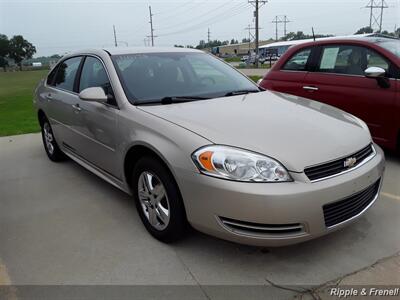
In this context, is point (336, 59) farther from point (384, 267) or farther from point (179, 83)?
point (384, 267)

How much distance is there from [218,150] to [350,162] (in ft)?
3.13

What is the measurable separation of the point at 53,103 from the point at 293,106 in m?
3.05

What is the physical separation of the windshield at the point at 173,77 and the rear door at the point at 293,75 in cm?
168

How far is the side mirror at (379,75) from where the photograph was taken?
451 centimetres

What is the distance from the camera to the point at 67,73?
4.75 m

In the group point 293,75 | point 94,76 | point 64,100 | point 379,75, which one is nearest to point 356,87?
point 379,75

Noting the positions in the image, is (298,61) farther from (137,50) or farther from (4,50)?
(4,50)

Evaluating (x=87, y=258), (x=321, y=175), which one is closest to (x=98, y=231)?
(x=87, y=258)

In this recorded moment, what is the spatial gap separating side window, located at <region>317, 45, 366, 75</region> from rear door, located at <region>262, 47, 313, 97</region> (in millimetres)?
243

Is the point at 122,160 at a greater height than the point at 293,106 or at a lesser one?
lesser

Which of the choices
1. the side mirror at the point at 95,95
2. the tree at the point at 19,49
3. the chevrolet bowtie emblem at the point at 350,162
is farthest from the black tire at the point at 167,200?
the tree at the point at 19,49

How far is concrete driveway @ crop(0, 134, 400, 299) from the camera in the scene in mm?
2641

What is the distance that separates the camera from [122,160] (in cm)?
335

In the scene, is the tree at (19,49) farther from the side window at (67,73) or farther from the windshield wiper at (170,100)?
the windshield wiper at (170,100)
